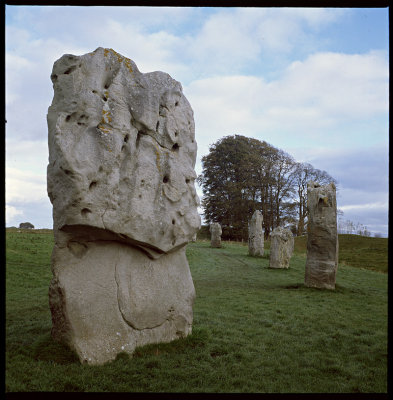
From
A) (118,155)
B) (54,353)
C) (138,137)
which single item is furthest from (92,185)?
(54,353)

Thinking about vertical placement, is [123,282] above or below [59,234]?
Answer: below

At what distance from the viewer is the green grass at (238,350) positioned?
16.1 ft

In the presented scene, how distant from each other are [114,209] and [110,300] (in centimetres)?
138

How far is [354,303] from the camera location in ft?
36.1

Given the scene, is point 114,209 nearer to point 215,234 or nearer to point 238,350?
point 238,350

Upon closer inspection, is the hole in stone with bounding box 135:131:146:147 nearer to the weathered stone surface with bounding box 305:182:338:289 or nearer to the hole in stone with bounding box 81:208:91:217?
the hole in stone with bounding box 81:208:91:217

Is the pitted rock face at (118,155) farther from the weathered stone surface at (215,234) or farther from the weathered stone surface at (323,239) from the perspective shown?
the weathered stone surface at (215,234)

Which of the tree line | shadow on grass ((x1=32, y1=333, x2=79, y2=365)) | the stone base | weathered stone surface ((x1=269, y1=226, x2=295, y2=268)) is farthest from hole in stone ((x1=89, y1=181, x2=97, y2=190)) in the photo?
the tree line

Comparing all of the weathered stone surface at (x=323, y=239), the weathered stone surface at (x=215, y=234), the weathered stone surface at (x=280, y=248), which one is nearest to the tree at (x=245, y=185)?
the weathered stone surface at (x=215, y=234)

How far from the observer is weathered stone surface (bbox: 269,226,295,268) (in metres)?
18.2

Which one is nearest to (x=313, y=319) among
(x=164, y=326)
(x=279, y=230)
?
(x=164, y=326)
